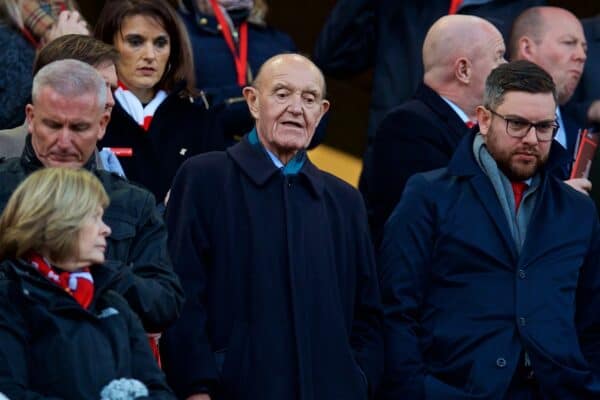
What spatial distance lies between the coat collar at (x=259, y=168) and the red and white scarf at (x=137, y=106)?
758 mm

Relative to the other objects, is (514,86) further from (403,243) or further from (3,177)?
(3,177)

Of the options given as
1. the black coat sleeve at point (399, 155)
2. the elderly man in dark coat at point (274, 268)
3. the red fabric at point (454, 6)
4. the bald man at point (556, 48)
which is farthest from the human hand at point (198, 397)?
the red fabric at point (454, 6)

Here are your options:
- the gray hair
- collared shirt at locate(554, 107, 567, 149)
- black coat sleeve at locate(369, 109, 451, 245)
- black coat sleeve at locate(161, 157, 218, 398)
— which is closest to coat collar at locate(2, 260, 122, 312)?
the gray hair

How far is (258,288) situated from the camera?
21.3ft

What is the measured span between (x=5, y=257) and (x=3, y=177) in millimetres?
635

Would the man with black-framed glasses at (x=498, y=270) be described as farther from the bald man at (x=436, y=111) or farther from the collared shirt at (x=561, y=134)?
the collared shirt at (x=561, y=134)

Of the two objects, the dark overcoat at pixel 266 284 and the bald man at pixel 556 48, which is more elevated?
the bald man at pixel 556 48

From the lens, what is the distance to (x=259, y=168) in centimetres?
670

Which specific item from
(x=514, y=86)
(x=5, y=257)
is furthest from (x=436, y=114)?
(x=5, y=257)

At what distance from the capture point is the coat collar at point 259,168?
6.67 metres

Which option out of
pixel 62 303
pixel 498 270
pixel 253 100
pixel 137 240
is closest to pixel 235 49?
pixel 253 100

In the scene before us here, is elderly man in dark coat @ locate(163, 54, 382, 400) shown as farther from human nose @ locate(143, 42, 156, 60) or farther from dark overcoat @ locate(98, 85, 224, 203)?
human nose @ locate(143, 42, 156, 60)

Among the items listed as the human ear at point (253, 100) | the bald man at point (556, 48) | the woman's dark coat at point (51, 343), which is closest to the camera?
the woman's dark coat at point (51, 343)

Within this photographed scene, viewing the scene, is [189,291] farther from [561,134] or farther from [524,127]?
[561,134]
